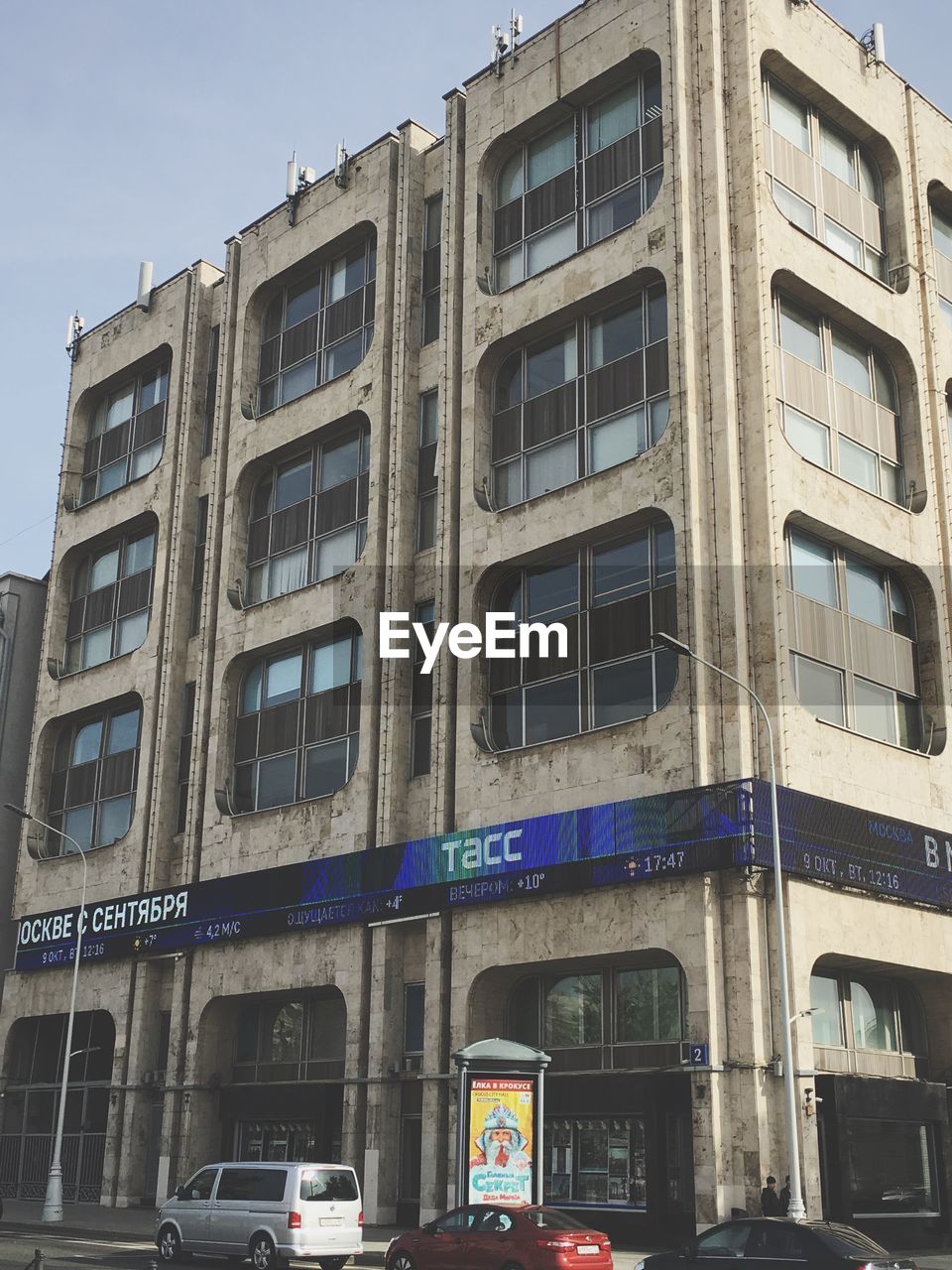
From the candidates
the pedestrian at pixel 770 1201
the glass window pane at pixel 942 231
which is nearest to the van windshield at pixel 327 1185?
the pedestrian at pixel 770 1201

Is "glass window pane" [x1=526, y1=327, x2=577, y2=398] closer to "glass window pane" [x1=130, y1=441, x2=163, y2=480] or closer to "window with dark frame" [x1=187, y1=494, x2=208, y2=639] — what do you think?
"window with dark frame" [x1=187, y1=494, x2=208, y2=639]

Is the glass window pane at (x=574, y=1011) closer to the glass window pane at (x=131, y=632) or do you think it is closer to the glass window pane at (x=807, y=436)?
the glass window pane at (x=807, y=436)

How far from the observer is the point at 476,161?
40.4m

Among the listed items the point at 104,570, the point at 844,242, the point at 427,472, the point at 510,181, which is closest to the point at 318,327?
the point at 427,472

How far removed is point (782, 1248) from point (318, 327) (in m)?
33.4

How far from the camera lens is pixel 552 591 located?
36125 mm

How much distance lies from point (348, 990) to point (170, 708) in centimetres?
1335

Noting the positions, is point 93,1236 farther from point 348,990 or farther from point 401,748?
point 401,748

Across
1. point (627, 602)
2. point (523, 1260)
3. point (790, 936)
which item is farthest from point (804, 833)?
point (523, 1260)

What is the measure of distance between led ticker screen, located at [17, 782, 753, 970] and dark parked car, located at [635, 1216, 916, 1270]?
1022 cm

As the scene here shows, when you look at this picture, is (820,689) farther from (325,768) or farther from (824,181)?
(325,768)

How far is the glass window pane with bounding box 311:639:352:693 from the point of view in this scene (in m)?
40.8

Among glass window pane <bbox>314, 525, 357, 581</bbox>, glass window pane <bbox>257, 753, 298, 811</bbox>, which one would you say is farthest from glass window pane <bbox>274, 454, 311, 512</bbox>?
glass window pane <bbox>257, 753, 298, 811</bbox>

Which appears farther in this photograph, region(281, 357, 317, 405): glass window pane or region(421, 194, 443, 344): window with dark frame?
region(281, 357, 317, 405): glass window pane
